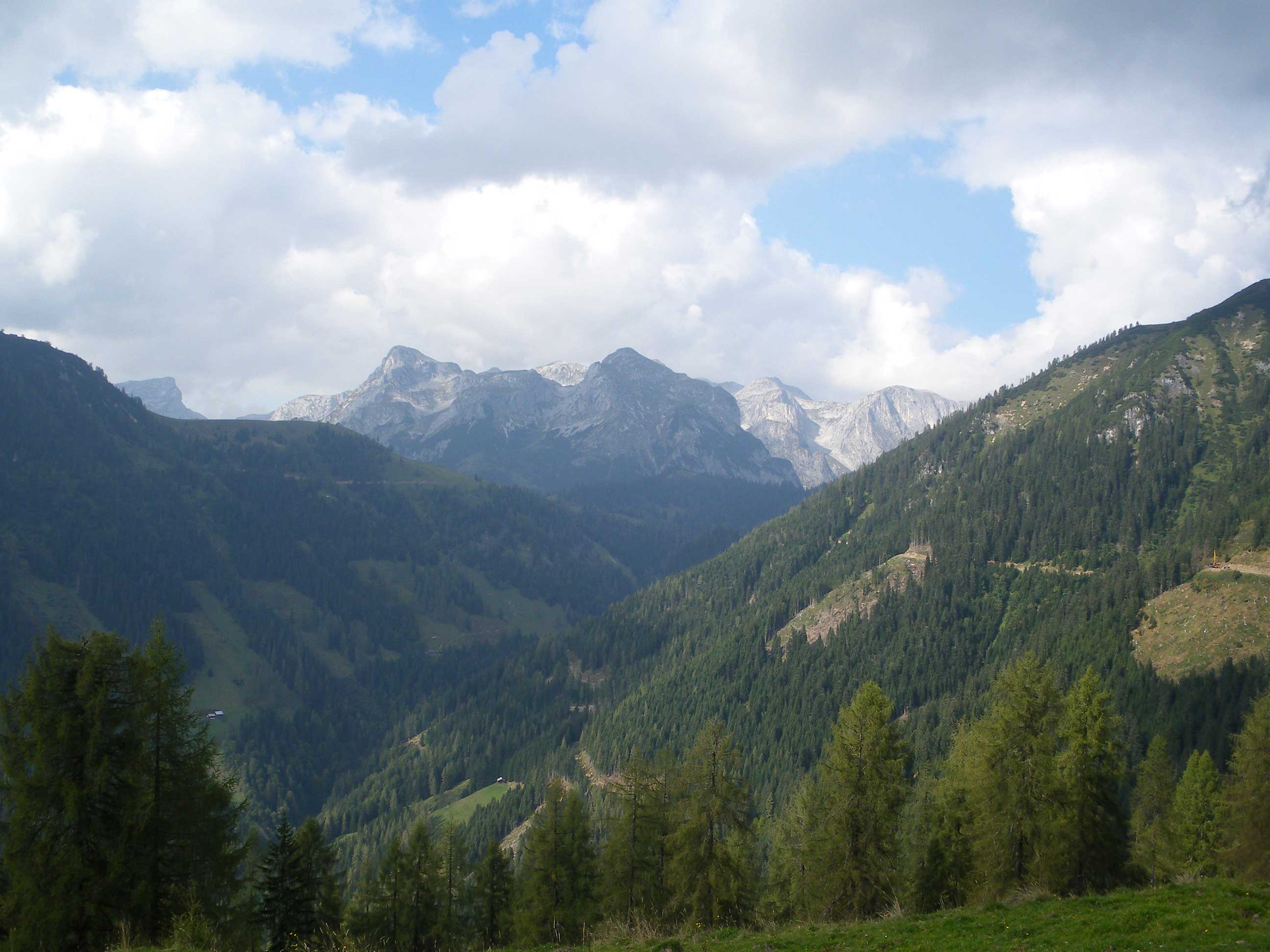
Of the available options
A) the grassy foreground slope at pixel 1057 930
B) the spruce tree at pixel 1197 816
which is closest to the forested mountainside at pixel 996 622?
the spruce tree at pixel 1197 816

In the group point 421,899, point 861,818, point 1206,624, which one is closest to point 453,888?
point 421,899

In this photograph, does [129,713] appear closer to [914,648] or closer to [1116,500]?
[914,648]

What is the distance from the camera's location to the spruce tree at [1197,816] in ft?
155

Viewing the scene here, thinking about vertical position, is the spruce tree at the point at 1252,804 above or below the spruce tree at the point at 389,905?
above

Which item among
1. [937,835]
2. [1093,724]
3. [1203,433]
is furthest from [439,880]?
[1203,433]

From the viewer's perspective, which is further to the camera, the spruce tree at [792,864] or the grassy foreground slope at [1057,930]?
the spruce tree at [792,864]

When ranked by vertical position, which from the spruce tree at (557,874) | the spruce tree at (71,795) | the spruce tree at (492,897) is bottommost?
the spruce tree at (492,897)

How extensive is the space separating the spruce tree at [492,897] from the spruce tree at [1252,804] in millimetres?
45839

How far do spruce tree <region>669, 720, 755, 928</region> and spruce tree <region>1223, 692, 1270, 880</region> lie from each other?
91.1 ft

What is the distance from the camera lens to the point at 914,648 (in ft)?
528

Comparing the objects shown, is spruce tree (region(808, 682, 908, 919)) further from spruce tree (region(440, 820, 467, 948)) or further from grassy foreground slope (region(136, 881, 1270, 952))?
spruce tree (region(440, 820, 467, 948))

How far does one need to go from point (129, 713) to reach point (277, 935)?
21.3 meters

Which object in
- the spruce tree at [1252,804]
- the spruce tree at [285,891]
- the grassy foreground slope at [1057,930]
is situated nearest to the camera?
the grassy foreground slope at [1057,930]

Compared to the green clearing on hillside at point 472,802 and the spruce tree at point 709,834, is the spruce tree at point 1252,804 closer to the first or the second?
the spruce tree at point 709,834
